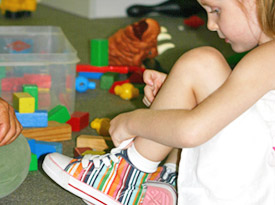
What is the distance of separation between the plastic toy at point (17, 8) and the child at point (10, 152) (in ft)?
6.68

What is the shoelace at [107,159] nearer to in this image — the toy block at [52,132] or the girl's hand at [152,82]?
the girl's hand at [152,82]

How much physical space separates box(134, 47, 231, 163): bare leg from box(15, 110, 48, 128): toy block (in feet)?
1.36

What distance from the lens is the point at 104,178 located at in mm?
875

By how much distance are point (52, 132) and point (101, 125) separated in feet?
0.45

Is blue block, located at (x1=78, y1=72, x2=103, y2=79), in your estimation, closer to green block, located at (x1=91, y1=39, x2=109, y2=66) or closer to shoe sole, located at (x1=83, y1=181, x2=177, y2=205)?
green block, located at (x1=91, y1=39, x2=109, y2=66)

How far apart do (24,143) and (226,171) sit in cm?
39

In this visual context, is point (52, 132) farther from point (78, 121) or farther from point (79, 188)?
point (79, 188)

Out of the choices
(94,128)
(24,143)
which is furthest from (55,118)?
(24,143)

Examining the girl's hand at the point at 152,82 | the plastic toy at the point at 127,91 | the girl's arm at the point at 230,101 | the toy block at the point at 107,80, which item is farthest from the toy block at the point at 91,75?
the girl's arm at the point at 230,101

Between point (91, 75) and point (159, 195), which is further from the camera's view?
point (91, 75)

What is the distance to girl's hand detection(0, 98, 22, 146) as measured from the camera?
30.7 inches

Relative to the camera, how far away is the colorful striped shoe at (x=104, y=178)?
2.81 ft

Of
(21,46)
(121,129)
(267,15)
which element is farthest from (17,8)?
(267,15)

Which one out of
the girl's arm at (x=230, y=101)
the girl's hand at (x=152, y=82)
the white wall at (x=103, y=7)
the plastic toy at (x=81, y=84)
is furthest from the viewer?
the white wall at (x=103, y=7)
